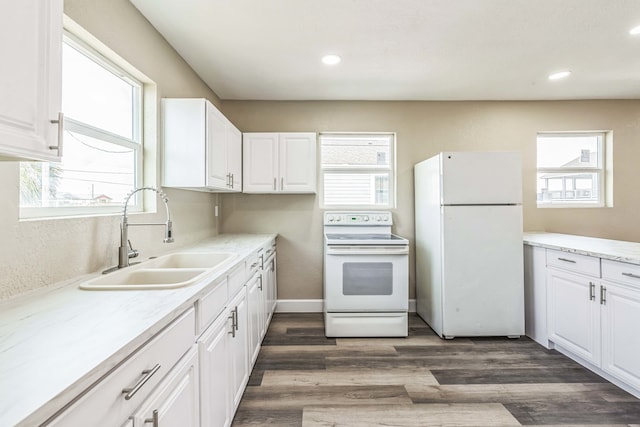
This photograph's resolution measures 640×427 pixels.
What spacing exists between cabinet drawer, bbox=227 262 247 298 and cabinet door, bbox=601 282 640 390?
2410mm

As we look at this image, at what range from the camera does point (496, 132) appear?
3.55m

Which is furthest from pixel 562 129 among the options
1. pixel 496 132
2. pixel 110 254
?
pixel 110 254

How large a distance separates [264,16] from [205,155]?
1005mm

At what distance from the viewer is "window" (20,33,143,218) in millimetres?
1366

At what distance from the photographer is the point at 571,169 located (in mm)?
3578

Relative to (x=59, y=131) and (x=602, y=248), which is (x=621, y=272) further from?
(x=59, y=131)

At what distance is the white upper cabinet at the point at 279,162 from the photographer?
3.24m

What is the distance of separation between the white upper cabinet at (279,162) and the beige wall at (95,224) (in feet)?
2.44

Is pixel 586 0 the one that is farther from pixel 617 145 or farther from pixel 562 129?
pixel 617 145

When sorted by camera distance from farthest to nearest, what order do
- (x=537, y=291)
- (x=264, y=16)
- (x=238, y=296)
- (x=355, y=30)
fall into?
1. (x=537, y=291)
2. (x=355, y=30)
3. (x=264, y=16)
4. (x=238, y=296)

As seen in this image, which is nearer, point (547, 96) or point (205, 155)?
point (205, 155)

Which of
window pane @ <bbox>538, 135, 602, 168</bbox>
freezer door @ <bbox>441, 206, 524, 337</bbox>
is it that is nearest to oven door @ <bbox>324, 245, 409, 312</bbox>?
freezer door @ <bbox>441, 206, 524, 337</bbox>

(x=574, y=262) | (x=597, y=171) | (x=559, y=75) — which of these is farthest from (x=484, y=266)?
(x=597, y=171)

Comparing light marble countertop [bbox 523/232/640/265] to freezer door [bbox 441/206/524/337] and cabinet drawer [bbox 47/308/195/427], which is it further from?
cabinet drawer [bbox 47/308/195/427]
